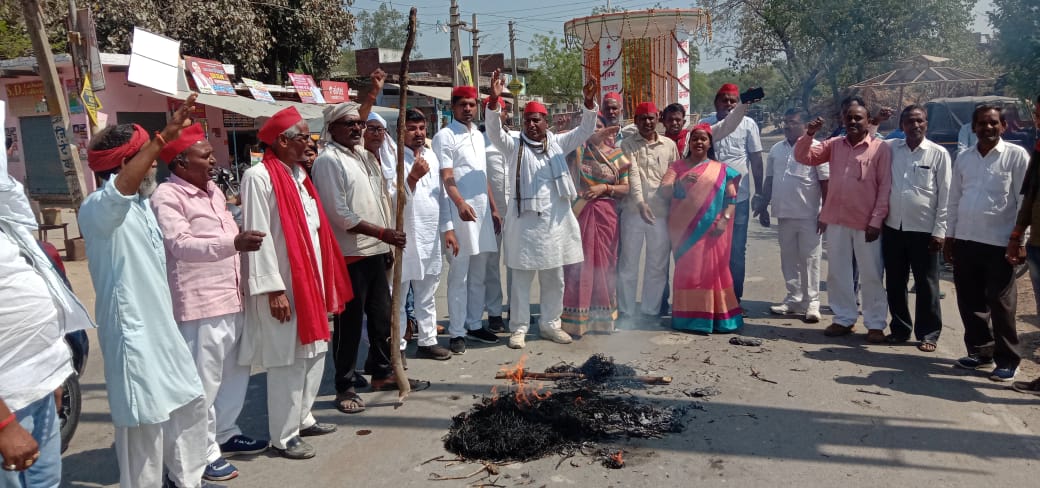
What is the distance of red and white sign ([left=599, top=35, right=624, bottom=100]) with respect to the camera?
363 inches

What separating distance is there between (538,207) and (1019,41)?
1173cm

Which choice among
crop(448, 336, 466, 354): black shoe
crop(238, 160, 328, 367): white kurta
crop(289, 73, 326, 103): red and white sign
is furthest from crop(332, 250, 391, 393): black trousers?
crop(289, 73, 326, 103): red and white sign

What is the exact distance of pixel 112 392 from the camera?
9.48 ft

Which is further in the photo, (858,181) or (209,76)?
(209,76)

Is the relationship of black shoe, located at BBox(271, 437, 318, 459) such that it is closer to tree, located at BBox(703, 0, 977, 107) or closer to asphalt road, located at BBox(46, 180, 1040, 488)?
asphalt road, located at BBox(46, 180, 1040, 488)

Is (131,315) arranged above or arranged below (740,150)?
below

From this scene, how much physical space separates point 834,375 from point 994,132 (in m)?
2.00

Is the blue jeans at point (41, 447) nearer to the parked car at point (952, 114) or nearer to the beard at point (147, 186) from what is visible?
the beard at point (147, 186)

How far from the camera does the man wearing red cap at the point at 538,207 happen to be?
598cm

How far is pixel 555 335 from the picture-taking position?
6.21m

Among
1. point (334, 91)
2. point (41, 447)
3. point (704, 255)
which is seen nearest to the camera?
point (41, 447)

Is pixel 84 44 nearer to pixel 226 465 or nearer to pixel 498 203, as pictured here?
pixel 498 203

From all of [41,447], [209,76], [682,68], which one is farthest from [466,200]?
[209,76]

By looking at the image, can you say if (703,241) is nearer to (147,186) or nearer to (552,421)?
(552,421)
